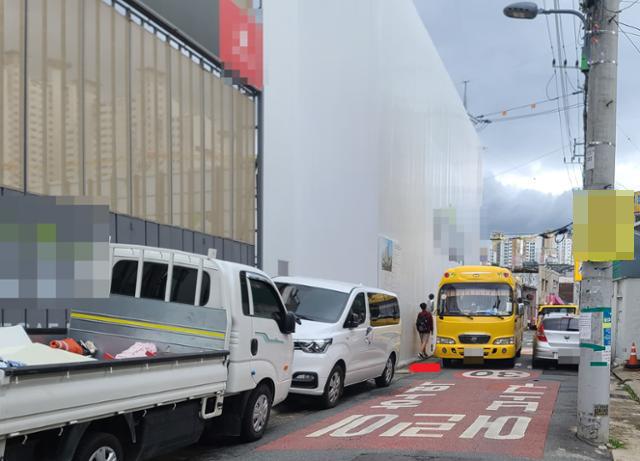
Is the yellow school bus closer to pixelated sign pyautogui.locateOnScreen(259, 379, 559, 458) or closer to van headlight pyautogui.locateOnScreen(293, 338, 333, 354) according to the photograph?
pixelated sign pyautogui.locateOnScreen(259, 379, 559, 458)

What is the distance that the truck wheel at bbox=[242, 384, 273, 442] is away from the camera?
816 cm

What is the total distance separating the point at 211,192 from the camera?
14461 millimetres

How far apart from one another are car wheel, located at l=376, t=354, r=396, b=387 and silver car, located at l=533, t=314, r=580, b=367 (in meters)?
5.22

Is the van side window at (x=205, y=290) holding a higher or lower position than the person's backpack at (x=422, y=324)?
higher

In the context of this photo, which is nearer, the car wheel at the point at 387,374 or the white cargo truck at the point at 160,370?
the white cargo truck at the point at 160,370

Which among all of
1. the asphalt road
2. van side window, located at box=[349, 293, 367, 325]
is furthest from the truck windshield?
van side window, located at box=[349, 293, 367, 325]

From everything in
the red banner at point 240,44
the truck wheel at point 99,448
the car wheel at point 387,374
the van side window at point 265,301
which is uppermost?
the red banner at point 240,44

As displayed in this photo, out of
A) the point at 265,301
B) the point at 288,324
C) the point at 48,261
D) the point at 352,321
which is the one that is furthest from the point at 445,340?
the point at 48,261

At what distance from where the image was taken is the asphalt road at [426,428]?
25.6 feet

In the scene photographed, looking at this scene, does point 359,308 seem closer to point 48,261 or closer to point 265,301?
point 265,301

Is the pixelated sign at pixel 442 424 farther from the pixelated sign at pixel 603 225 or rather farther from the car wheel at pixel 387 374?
the pixelated sign at pixel 603 225

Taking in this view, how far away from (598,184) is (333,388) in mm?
5235

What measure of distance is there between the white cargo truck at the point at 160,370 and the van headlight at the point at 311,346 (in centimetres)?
153

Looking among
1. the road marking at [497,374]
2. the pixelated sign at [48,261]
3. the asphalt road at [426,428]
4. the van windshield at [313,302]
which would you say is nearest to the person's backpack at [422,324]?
the road marking at [497,374]
